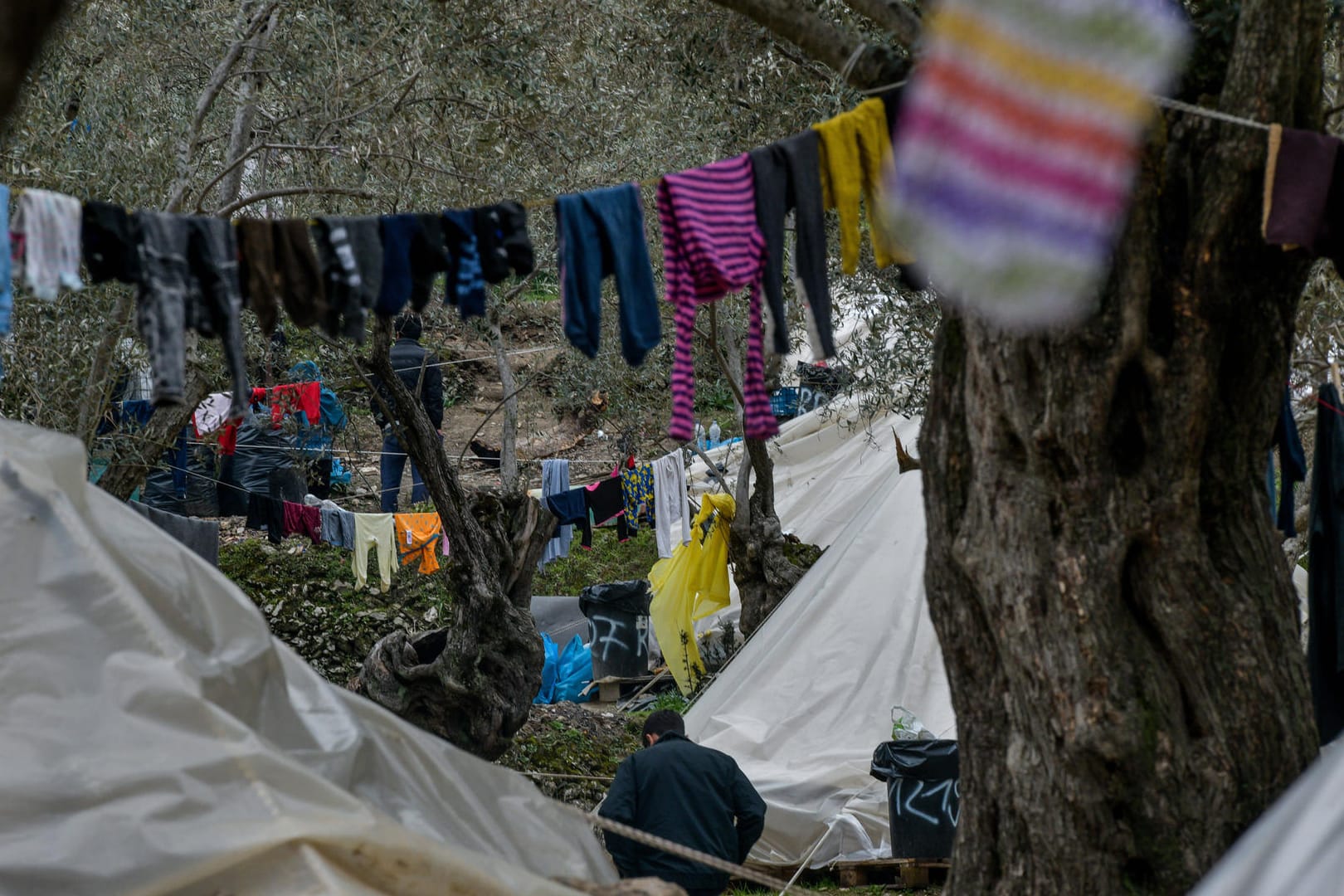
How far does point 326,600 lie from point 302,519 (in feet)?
8.95

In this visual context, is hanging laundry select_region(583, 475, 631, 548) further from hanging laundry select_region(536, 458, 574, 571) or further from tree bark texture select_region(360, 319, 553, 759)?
tree bark texture select_region(360, 319, 553, 759)

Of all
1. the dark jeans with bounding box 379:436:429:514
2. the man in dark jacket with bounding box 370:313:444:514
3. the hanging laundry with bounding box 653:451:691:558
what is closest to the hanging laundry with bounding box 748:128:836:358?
the man in dark jacket with bounding box 370:313:444:514

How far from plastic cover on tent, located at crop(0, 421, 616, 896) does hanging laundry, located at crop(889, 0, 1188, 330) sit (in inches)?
94.1

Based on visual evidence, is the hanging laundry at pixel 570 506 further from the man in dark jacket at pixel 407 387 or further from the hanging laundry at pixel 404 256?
the hanging laundry at pixel 404 256

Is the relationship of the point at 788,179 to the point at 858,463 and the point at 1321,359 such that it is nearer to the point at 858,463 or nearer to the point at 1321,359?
the point at 1321,359

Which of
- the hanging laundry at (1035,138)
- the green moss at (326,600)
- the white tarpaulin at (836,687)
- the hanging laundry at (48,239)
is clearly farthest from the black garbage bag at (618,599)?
the hanging laundry at (48,239)

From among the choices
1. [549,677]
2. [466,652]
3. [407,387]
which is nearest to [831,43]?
[466,652]

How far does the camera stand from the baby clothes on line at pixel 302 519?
12.8m

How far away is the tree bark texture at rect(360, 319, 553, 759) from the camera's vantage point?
9.57 m

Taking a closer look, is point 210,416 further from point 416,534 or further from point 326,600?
point 326,600

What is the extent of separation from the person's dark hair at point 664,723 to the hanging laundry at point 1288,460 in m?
2.96

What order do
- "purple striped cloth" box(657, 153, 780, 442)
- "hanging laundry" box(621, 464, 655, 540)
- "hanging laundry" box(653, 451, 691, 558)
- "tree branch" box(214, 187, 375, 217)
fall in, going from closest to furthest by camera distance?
"purple striped cloth" box(657, 153, 780, 442)
"tree branch" box(214, 187, 375, 217)
"hanging laundry" box(653, 451, 691, 558)
"hanging laundry" box(621, 464, 655, 540)

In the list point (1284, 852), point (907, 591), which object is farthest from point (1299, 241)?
point (907, 591)

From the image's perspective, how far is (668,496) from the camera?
43.8ft
